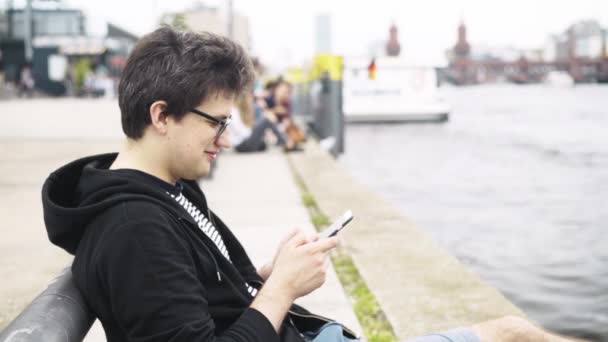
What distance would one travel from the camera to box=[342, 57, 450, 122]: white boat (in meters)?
22.6

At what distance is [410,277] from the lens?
4.61 metres

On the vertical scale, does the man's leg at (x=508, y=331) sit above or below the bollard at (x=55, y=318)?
below

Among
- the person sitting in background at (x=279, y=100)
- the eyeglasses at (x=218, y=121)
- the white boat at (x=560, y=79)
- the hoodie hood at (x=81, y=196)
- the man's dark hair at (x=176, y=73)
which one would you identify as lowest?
the white boat at (x=560, y=79)

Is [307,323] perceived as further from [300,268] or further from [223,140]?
[223,140]

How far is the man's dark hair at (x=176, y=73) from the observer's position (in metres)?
1.80

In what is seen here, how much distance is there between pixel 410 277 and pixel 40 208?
13.3 feet

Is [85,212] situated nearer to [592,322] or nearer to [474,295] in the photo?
[474,295]

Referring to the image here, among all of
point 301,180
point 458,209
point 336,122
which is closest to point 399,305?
point 458,209

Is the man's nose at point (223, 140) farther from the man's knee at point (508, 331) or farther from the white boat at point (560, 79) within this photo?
the white boat at point (560, 79)

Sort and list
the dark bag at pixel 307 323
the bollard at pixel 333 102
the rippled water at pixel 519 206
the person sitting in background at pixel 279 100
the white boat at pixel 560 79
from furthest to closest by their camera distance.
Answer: the white boat at pixel 560 79
the person sitting in background at pixel 279 100
the bollard at pixel 333 102
the rippled water at pixel 519 206
the dark bag at pixel 307 323

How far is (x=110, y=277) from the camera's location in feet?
5.52

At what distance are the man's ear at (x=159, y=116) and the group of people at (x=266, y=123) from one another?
420 inches

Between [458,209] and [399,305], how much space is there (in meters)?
4.32

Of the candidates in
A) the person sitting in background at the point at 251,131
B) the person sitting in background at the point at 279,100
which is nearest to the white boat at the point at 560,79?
the person sitting in background at the point at 279,100
